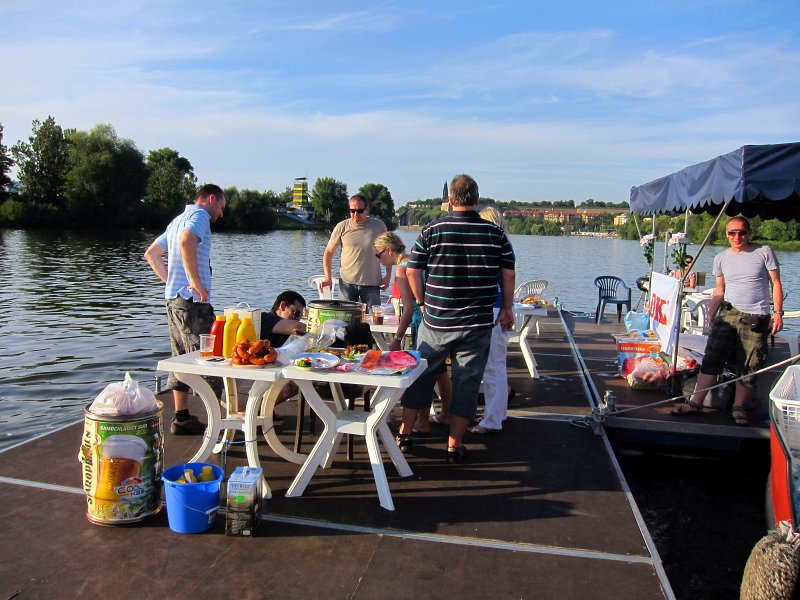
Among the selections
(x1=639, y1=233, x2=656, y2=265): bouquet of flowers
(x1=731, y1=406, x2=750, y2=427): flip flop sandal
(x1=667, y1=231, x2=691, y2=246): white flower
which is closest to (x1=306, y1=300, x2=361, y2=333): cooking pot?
(x1=731, y1=406, x2=750, y2=427): flip flop sandal

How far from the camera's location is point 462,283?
12.7 feet

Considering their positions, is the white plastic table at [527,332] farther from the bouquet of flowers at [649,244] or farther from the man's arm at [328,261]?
the bouquet of flowers at [649,244]

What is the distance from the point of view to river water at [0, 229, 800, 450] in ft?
26.0

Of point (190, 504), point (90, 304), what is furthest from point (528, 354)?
point (90, 304)

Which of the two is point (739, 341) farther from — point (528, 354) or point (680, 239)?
→ point (680, 239)

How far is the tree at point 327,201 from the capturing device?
9888 cm

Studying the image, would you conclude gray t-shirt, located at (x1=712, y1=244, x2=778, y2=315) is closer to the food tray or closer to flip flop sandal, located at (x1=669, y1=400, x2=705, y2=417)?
flip flop sandal, located at (x1=669, y1=400, x2=705, y2=417)

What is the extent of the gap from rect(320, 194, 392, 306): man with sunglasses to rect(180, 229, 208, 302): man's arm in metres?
2.41

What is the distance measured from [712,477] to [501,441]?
5.63 ft

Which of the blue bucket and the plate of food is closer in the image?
the blue bucket

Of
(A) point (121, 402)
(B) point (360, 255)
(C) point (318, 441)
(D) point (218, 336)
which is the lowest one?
(C) point (318, 441)

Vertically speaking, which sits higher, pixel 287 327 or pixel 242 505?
pixel 287 327

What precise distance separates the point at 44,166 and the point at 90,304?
4220cm

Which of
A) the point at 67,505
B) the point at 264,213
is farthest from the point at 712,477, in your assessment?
the point at 264,213
